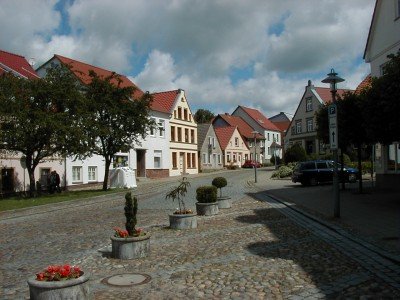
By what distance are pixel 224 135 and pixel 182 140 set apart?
65.3ft

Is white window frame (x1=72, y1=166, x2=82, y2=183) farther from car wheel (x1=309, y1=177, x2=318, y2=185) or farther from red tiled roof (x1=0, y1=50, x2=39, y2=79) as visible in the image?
car wheel (x1=309, y1=177, x2=318, y2=185)

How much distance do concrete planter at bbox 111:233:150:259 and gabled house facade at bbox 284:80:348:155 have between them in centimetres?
5947

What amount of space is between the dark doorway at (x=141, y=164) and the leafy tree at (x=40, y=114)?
1944 cm

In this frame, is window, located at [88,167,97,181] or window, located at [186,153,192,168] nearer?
window, located at [88,167,97,181]

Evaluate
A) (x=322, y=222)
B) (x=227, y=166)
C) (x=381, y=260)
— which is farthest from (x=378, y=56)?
(x=227, y=166)

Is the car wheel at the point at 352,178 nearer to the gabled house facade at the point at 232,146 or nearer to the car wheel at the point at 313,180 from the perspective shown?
the car wheel at the point at 313,180

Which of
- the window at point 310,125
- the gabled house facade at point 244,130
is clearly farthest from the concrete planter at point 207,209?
the gabled house facade at point 244,130

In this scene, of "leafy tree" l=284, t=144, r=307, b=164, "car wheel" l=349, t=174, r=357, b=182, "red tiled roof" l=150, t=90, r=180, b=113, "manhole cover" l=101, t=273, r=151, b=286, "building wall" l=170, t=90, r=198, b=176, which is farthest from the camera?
"building wall" l=170, t=90, r=198, b=176

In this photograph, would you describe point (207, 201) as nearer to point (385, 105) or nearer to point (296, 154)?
point (385, 105)

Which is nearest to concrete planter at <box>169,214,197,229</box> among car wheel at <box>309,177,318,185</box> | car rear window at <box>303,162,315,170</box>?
car wheel at <box>309,177,318,185</box>

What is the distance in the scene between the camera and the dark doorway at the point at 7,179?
29.0 metres

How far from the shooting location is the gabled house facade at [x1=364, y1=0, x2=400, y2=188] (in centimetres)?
2158

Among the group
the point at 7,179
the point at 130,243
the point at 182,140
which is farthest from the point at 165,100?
the point at 130,243

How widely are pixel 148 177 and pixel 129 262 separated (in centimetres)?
3820
